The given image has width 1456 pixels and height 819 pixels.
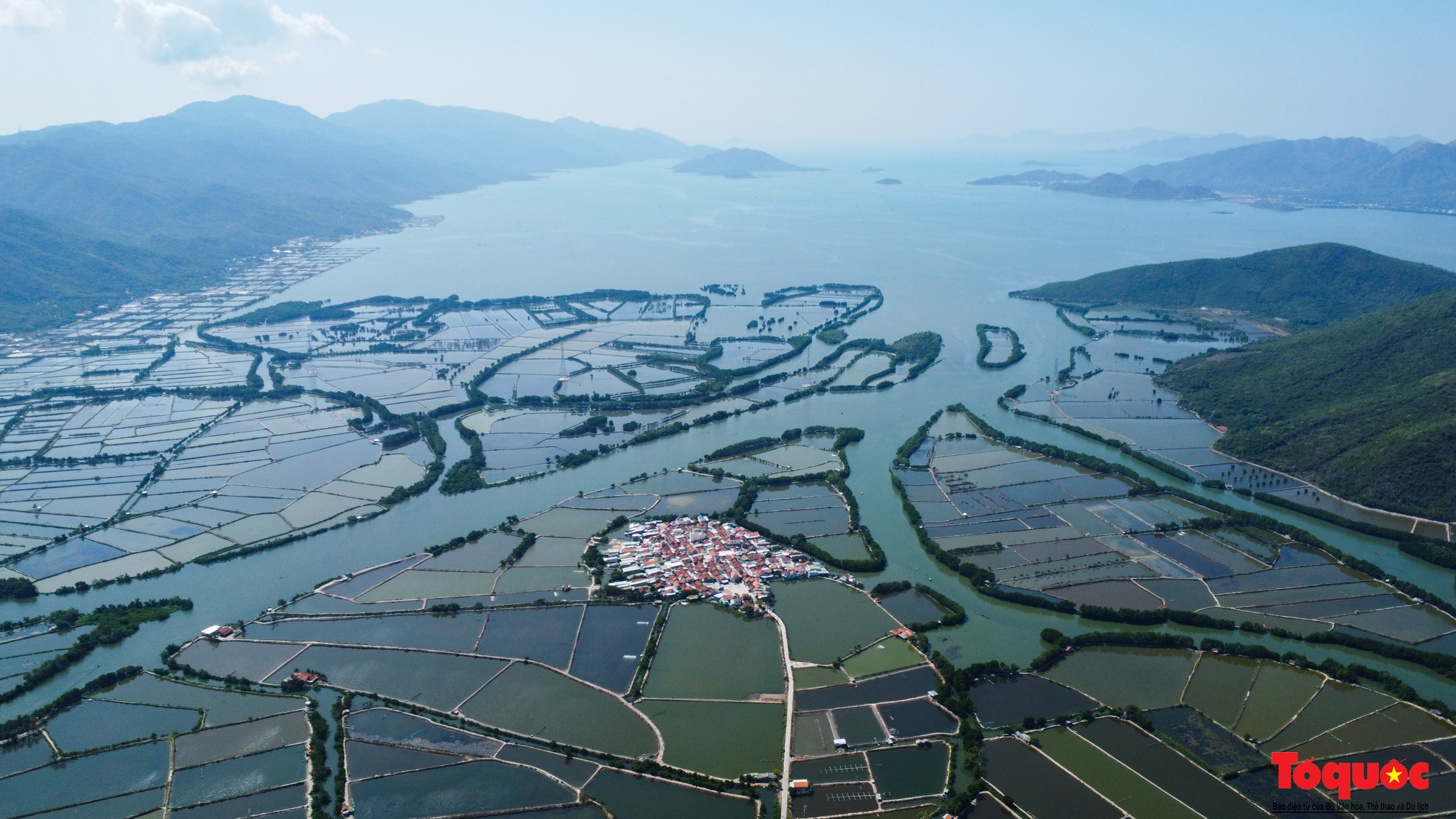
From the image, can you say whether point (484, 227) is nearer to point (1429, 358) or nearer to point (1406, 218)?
point (1429, 358)

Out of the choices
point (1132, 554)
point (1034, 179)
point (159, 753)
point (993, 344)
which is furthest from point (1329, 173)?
point (159, 753)

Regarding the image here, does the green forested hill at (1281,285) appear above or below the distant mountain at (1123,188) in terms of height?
below

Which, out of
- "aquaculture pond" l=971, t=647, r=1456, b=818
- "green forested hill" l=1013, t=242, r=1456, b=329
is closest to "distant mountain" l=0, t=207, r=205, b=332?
"aquaculture pond" l=971, t=647, r=1456, b=818

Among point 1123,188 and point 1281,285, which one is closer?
point 1281,285

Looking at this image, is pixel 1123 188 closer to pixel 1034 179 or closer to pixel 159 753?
pixel 1034 179

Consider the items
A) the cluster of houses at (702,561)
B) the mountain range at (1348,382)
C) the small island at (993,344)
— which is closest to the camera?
the cluster of houses at (702,561)

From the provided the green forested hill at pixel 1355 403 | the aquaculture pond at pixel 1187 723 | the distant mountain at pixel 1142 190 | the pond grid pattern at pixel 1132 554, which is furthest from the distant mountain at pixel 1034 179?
the aquaculture pond at pixel 1187 723

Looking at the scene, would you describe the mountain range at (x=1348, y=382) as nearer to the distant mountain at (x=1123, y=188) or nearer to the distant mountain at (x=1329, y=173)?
the distant mountain at (x=1123, y=188)
